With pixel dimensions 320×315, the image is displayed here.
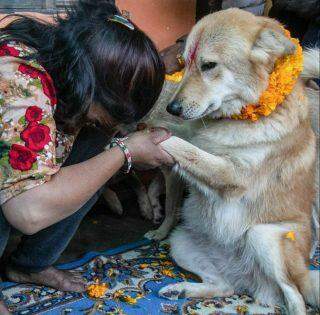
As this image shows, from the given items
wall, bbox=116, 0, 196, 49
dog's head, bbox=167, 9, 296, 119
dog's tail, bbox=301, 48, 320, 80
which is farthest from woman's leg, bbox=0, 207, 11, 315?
wall, bbox=116, 0, 196, 49

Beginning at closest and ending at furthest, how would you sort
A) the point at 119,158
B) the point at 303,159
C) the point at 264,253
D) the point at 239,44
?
1. the point at 119,158
2. the point at 239,44
3. the point at 264,253
4. the point at 303,159

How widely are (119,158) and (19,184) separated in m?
0.45

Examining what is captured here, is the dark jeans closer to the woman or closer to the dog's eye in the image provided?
the woman

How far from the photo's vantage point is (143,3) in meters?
3.69

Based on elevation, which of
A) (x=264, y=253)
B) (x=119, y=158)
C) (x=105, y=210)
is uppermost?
(x=119, y=158)

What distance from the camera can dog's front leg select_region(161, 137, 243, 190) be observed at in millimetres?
2328

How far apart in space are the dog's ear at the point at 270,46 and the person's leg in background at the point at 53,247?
0.88 metres

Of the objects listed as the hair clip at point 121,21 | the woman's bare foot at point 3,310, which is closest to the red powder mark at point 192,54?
the hair clip at point 121,21

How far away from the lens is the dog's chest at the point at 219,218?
2.54 meters

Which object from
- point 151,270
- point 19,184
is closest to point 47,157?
point 19,184

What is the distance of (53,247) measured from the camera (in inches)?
91.4

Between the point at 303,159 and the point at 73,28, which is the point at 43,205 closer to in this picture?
the point at 73,28

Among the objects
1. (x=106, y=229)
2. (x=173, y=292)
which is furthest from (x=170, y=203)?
(x=173, y=292)

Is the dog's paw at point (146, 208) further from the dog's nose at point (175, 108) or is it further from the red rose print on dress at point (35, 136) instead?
the red rose print on dress at point (35, 136)
